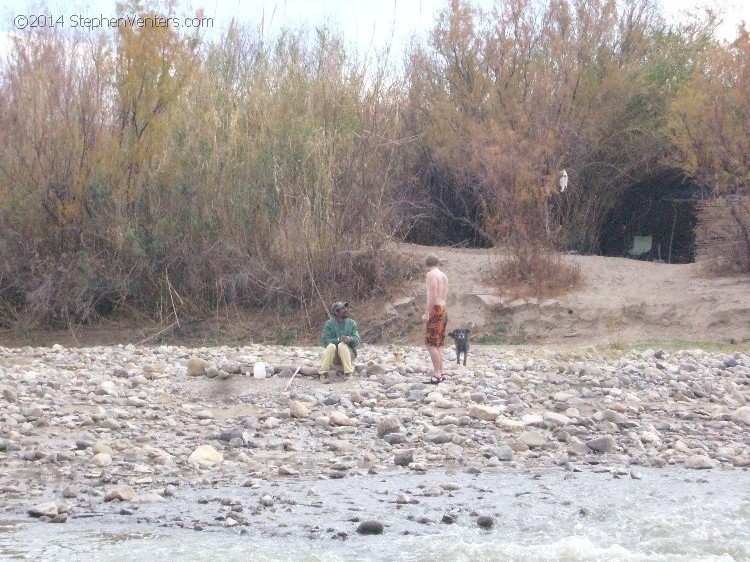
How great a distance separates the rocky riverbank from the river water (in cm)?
12

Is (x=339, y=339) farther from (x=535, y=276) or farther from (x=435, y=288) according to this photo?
(x=535, y=276)

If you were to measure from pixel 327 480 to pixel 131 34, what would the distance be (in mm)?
14811

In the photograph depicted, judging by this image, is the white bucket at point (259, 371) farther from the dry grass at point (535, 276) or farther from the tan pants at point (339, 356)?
the dry grass at point (535, 276)

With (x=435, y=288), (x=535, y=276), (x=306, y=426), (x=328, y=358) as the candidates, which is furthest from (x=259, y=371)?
(x=535, y=276)

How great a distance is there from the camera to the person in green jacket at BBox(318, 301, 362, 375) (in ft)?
42.0

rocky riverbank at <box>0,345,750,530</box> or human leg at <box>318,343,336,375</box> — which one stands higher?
human leg at <box>318,343,336,375</box>

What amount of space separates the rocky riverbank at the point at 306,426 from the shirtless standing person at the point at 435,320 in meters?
0.34

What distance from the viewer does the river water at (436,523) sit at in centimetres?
764

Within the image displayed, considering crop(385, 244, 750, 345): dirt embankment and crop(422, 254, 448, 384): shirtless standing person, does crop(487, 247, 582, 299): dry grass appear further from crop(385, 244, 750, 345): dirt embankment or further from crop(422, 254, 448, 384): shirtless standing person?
crop(422, 254, 448, 384): shirtless standing person

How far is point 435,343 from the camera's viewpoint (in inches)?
510

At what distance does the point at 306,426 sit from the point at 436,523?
10.5 ft

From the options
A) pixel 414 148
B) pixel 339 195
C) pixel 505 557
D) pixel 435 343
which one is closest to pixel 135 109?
pixel 339 195

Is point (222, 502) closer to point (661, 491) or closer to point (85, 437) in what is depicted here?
point (85, 437)

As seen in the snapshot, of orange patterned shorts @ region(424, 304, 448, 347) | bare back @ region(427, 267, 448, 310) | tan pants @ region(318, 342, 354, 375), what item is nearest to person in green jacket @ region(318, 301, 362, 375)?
tan pants @ region(318, 342, 354, 375)
